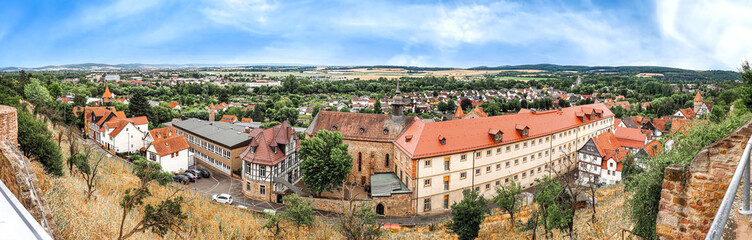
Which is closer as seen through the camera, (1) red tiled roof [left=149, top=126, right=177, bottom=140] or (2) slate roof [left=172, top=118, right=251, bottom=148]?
(2) slate roof [left=172, top=118, right=251, bottom=148]

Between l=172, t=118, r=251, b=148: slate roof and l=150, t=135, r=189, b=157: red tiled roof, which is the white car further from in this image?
l=150, t=135, r=189, b=157: red tiled roof

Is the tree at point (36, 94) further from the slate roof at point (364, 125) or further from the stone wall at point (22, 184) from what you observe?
the stone wall at point (22, 184)

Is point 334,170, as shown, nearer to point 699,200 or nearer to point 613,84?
point 699,200

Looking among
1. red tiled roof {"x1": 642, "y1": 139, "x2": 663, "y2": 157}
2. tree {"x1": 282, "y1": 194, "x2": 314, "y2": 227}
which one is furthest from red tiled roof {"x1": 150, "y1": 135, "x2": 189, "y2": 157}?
red tiled roof {"x1": 642, "y1": 139, "x2": 663, "y2": 157}

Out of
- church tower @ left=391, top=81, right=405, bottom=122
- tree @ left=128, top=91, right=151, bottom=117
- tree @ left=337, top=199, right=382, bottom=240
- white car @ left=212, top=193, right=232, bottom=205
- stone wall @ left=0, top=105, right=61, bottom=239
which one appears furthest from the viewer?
tree @ left=128, top=91, right=151, bottom=117

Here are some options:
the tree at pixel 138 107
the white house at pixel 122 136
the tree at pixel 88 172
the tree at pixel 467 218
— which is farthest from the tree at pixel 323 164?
the tree at pixel 138 107

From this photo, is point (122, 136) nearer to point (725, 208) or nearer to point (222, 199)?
point (222, 199)

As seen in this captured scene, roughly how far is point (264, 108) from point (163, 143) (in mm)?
54383

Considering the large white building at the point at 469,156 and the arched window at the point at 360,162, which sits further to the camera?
the arched window at the point at 360,162

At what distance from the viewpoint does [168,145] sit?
39.2 metres

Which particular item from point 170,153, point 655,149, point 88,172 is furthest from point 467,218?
point 170,153

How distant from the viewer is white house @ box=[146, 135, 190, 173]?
38156 millimetres

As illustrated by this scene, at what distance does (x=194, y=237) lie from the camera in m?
11.8

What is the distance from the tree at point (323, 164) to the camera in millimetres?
28494
